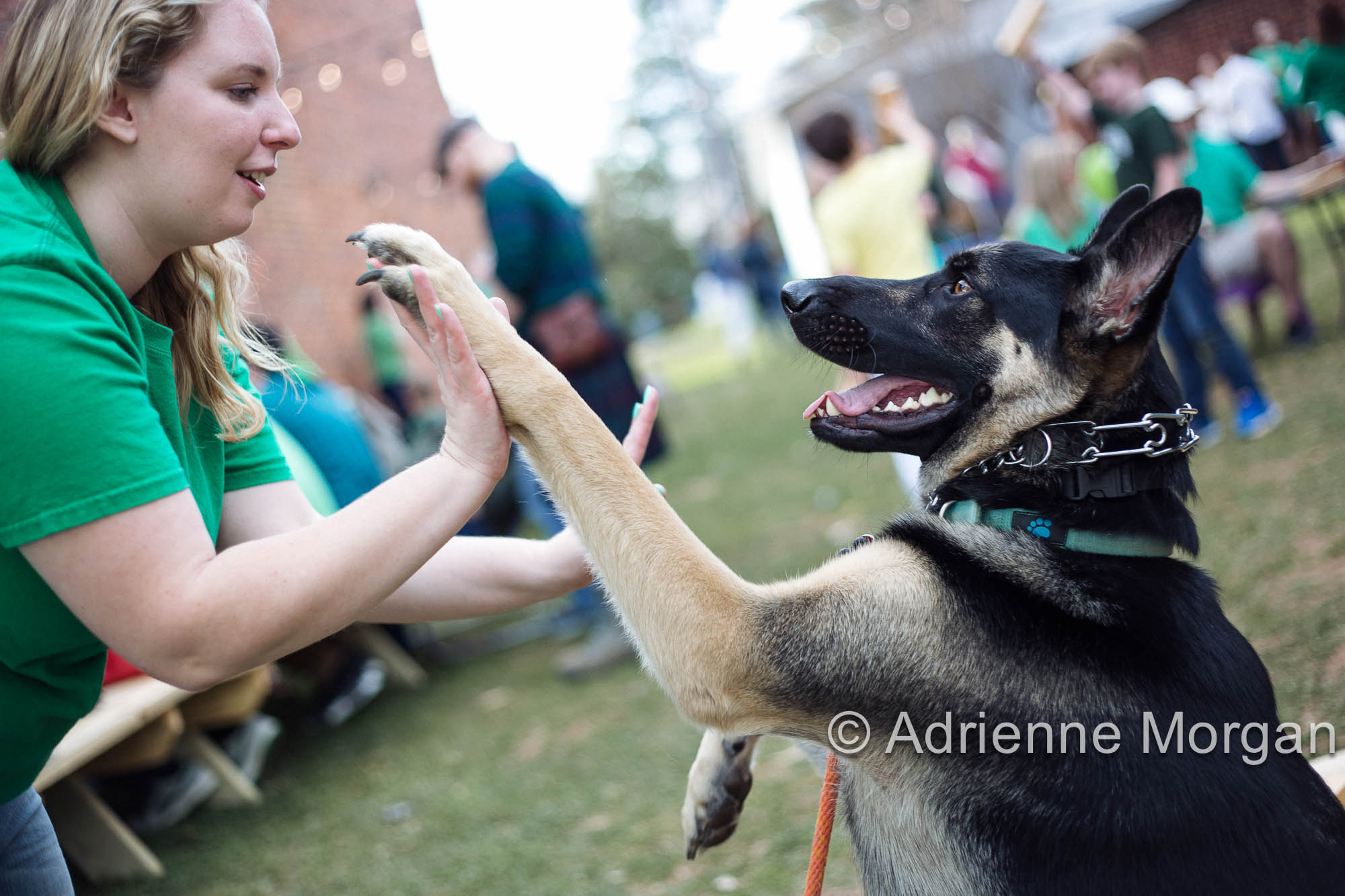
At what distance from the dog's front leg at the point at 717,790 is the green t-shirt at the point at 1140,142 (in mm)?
5271

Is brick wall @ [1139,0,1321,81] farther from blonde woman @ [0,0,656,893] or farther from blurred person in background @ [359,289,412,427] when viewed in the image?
blonde woman @ [0,0,656,893]

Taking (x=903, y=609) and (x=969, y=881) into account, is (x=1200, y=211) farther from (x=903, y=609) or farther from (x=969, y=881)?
(x=969, y=881)

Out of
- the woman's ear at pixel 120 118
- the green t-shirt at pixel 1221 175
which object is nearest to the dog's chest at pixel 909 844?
the woman's ear at pixel 120 118

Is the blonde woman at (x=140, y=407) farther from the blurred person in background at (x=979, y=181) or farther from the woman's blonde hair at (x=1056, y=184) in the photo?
the blurred person in background at (x=979, y=181)

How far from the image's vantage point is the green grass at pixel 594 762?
11.2 ft

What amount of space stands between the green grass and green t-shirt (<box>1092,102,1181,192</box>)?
6.27 ft

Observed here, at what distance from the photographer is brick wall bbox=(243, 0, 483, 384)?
8.30 meters

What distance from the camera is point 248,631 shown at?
131 cm

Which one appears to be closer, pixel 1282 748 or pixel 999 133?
pixel 1282 748

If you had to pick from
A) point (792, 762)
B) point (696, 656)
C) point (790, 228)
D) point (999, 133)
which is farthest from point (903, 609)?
point (999, 133)

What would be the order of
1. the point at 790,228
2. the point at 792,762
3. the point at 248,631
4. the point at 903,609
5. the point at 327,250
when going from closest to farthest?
1. the point at 248,631
2. the point at 903,609
3. the point at 792,762
4. the point at 327,250
5. the point at 790,228

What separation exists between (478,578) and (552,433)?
466 mm

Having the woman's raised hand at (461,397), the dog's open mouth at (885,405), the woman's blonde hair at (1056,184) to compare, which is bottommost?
the woman's blonde hair at (1056,184)

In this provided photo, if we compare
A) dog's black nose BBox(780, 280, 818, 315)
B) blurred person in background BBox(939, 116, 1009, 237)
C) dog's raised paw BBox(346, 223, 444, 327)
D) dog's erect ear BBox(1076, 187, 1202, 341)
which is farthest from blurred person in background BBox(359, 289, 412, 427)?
blurred person in background BBox(939, 116, 1009, 237)
